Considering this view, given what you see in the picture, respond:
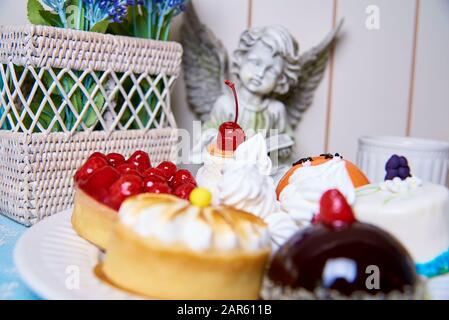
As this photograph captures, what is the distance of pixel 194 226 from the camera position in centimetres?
54

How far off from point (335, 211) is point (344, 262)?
77mm

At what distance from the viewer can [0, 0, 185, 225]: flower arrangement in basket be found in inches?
34.9

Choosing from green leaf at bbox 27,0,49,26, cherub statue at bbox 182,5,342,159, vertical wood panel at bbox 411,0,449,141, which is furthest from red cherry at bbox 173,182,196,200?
vertical wood panel at bbox 411,0,449,141

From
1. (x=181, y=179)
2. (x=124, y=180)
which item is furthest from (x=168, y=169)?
(x=124, y=180)

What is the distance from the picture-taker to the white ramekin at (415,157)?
3.49 feet

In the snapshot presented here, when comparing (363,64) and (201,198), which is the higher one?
(363,64)

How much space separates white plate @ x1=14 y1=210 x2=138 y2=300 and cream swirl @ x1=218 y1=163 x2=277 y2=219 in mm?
197

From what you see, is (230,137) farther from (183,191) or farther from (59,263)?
(59,263)

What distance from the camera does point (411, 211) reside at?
2.16 feet

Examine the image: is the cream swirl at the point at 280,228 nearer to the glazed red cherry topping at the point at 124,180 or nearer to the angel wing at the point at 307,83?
the glazed red cherry topping at the point at 124,180

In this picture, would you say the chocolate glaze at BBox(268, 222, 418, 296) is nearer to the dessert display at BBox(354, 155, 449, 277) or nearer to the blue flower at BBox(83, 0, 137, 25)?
the dessert display at BBox(354, 155, 449, 277)

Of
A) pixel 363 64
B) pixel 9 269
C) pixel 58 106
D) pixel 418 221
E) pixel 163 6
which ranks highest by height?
pixel 163 6

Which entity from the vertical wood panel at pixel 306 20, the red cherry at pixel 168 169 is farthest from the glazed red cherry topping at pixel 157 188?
the vertical wood panel at pixel 306 20
